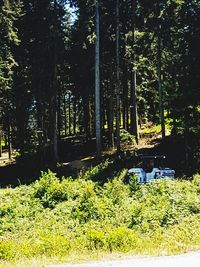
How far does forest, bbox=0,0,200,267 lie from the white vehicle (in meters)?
0.87

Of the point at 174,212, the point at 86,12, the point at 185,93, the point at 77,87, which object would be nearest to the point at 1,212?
the point at 174,212

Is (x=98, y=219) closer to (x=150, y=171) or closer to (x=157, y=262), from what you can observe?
(x=157, y=262)

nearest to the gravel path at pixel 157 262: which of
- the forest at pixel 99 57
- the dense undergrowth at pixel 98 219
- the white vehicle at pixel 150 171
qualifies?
the dense undergrowth at pixel 98 219

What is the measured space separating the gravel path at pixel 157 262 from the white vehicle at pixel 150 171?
43.4 ft

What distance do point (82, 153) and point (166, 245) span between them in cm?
2467

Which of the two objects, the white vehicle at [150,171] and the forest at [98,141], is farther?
the white vehicle at [150,171]

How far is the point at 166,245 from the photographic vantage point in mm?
9938

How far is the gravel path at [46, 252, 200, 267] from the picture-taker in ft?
25.2

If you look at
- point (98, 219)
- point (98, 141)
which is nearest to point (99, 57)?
point (98, 141)

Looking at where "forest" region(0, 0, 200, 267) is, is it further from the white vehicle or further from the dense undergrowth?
the white vehicle

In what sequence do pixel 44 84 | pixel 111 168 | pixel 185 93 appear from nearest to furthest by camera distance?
1. pixel 185 93
2. pixel 111 168
3. pixel 44 84

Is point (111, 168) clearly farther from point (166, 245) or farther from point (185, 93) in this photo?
point (166, 245)

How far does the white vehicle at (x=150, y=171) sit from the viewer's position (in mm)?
21922

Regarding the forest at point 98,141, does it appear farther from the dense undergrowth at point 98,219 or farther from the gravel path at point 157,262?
the gravel path at point 157,262
